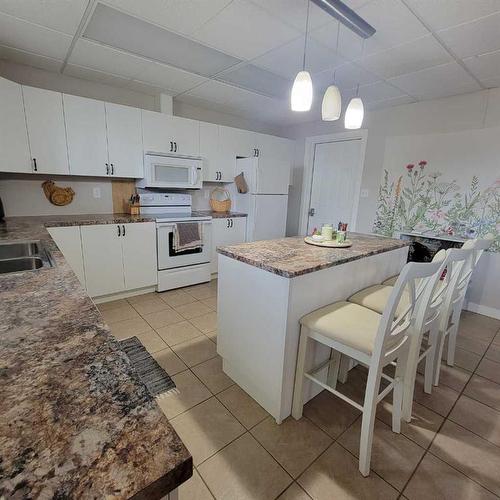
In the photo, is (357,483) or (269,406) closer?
(357,483)

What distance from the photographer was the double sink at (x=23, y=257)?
1.67m

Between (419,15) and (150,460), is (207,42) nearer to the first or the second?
(419,15)

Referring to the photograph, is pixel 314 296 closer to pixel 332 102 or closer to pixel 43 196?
pixel 332 102

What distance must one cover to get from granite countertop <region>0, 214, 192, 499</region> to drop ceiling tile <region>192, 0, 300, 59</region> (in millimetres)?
2058

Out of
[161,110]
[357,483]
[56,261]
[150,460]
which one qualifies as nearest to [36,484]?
[150,460]

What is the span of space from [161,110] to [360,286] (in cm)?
313

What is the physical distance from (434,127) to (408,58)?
4.34ft

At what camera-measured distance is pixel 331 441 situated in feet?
4.90

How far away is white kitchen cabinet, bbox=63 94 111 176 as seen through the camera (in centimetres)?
Answer: 278

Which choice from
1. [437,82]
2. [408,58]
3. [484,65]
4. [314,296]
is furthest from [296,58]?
[314,296]

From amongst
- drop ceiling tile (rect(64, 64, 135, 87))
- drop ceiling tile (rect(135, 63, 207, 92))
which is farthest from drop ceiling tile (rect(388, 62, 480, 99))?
drop ceiling tile (rect(64, 64, 135, 87))

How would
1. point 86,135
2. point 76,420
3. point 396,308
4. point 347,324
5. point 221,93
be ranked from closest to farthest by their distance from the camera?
point 76,420 < point 396,308 < point 347,324 < point 86,135 < point 221,93

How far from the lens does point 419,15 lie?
1.80 meters

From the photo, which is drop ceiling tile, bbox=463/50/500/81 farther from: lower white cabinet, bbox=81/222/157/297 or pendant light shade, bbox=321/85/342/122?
lower white cabinet, bbox=81/222/157/297
